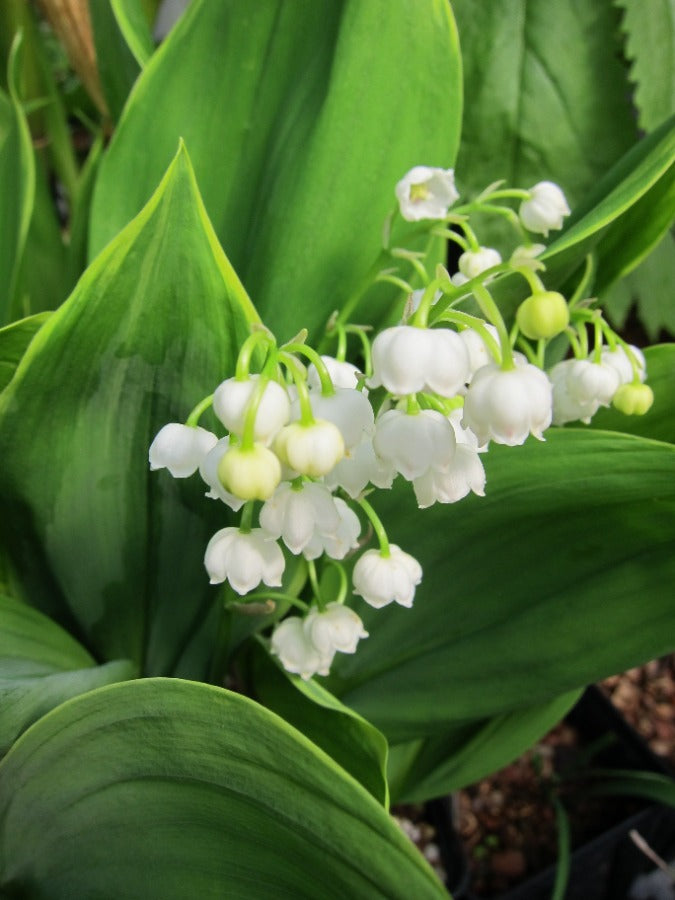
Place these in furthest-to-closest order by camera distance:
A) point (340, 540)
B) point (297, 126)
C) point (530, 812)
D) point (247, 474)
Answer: point (530, 812) < point (297, 126) < point (340, 540) < point (247, 474)

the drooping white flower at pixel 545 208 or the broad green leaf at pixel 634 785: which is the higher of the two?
the drooping white flower at pixel 545 208

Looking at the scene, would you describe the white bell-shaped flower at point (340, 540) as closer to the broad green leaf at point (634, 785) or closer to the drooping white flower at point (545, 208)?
the drooping white flower at point (545, 208)

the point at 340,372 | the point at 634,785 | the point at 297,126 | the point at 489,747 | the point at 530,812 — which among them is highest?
the point at 297,126

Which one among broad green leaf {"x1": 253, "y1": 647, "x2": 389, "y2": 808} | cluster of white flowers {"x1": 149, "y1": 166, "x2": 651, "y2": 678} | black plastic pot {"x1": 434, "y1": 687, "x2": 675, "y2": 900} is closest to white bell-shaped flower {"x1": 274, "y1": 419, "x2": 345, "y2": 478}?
cluster of white flowers {"x1": 149, "y1": 166, "x2": 651, "y2": 678}

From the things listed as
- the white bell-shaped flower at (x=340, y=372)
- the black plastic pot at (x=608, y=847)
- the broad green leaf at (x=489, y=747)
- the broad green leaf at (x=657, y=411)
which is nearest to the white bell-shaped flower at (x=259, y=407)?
the white bell-shaped flower at (x=340, y=372)

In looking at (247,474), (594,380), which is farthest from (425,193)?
(247,474)

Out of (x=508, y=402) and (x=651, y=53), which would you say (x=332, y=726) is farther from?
(x=651, y=53)

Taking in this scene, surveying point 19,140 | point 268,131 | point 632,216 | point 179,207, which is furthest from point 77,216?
point 632,216
